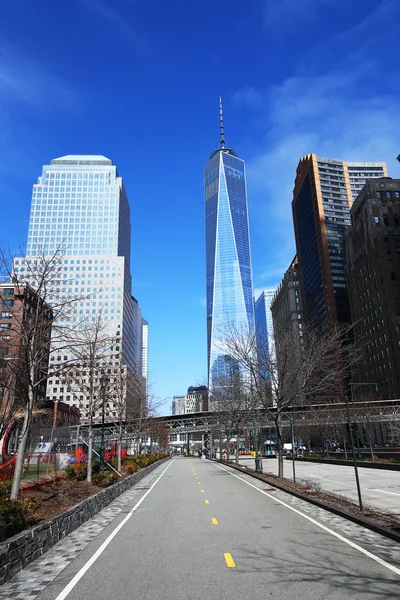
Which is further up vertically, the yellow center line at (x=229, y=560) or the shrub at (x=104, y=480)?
the shrub at (x=104, y=480)

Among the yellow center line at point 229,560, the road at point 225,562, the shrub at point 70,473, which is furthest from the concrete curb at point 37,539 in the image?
the shrub at point 70,473

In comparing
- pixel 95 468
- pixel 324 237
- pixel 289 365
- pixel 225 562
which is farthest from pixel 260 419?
pixel 324 237

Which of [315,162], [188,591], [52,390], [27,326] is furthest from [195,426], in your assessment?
→ [315,162]

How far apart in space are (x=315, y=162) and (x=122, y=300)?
101 meters

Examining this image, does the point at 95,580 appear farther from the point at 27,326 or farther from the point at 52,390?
the point at 52,390

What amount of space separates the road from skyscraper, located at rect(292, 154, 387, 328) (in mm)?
148974

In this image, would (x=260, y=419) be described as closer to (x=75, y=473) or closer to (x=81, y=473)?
(x=81, y=473)

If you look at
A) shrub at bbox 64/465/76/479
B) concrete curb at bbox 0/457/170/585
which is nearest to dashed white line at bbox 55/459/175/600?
concrete curb at bbox 0/457/170/585

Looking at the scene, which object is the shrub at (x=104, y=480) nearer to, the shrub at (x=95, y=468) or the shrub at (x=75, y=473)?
the shrub at (x=75, y=473)

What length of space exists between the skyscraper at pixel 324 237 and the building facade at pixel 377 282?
941 inches

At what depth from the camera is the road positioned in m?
7.07

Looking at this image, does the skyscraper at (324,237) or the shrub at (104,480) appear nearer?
the shrub at (104,480)

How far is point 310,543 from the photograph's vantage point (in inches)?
404

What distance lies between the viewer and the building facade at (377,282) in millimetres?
109062
